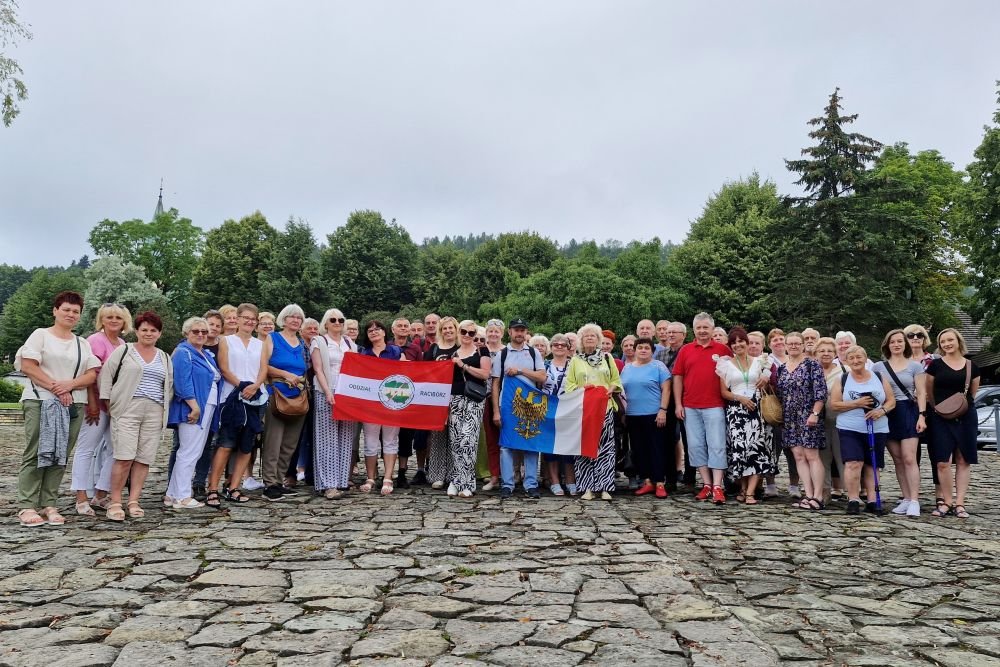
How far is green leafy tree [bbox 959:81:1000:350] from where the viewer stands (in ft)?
93.0

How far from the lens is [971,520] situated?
7668 millimetres

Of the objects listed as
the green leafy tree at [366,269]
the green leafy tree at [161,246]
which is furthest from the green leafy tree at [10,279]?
the green leafy tree at [366,269]

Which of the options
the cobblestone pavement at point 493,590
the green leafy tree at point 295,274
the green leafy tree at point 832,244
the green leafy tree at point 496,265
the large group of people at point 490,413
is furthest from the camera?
the green leafy tree at point 496,265

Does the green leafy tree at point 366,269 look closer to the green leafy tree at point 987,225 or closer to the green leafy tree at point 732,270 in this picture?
the green leafy tree at point 732,270

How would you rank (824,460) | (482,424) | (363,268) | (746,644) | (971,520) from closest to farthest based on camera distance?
(746,644), (971,520), (824,460), (482,424), (363,268)

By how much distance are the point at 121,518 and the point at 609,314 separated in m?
28.4

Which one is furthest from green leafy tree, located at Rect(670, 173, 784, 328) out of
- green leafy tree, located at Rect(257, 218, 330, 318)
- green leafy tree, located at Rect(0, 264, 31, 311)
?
green leafy tree, located at Rect(0, 264, 31, 311)

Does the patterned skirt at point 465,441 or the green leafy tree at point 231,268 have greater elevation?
the green leafy tree at point 231,268

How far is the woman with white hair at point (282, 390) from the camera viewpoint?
27.0 ft

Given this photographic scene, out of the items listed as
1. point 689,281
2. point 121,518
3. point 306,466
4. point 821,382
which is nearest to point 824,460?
point 821,382

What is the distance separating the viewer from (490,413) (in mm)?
9367

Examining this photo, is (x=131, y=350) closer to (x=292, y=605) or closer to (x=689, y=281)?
(x=292, y=605)

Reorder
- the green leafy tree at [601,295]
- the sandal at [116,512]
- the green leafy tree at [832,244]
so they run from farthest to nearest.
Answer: the green leafy tree at [601,295] → the green leafy tree at [832,244] → the sandal at [116,512]

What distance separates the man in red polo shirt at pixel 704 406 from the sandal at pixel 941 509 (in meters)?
2.16
